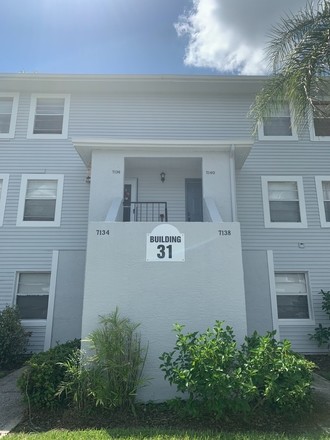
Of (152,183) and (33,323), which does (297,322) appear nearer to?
(152,183)

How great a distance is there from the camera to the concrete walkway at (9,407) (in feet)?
→ 16.1

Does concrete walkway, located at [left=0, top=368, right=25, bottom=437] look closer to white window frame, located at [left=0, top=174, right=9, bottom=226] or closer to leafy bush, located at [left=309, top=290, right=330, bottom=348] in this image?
white window frame, located at [left=0, top=174, right=9, bottom=226]

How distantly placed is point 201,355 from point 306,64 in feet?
20.5

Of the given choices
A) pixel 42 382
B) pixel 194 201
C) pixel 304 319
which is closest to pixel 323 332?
pixel 304 319

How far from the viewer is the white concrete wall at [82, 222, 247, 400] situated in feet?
20.0

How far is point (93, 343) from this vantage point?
566cm

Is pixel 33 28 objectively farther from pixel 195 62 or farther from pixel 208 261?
pixel 208 261

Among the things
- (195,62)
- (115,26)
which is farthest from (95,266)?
(195,62)

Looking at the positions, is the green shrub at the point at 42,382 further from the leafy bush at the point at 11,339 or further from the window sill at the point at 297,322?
the window sill at the point at 297,322

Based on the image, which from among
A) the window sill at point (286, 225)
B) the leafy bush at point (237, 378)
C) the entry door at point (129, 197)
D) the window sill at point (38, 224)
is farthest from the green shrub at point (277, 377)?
the window sill at point (38, 224)

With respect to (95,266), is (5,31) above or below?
above

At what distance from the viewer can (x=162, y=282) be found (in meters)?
6.30

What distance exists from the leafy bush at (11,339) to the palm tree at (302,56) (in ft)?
27.7

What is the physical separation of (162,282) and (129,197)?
426cm
